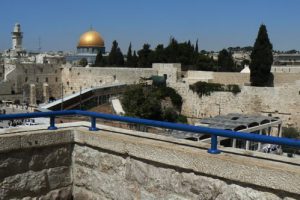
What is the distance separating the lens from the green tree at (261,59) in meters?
25.6

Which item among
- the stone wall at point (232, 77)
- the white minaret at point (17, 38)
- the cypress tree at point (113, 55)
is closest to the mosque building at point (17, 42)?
the white minaret at point (17, 38)

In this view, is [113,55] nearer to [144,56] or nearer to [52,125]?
[144,56]

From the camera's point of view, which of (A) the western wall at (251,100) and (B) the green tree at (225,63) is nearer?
(A) the western wall at (251,100)

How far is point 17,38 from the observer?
59.8 metres

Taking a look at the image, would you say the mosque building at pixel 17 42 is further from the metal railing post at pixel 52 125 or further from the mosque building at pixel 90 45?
the metal railing post at pixel 52 125

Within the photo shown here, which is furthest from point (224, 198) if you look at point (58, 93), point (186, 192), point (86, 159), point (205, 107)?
point (58, 93)

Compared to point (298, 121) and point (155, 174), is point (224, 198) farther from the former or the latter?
point (298, 121)

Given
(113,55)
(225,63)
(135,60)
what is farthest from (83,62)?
(225,63)

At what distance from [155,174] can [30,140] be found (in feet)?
3.27

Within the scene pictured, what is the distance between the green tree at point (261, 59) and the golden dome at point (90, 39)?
3500 centimetres

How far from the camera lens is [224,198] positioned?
2502mm

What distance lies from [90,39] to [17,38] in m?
10.5

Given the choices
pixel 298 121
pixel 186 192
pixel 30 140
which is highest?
pixel 30 140

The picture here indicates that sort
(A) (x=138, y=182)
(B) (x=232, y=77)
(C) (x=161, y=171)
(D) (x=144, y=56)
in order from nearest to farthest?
(C) (x=161, y=171) → (A) (x=138, y=182) → (B) (x=232, y=77) → (D) (x=144, y=56)
